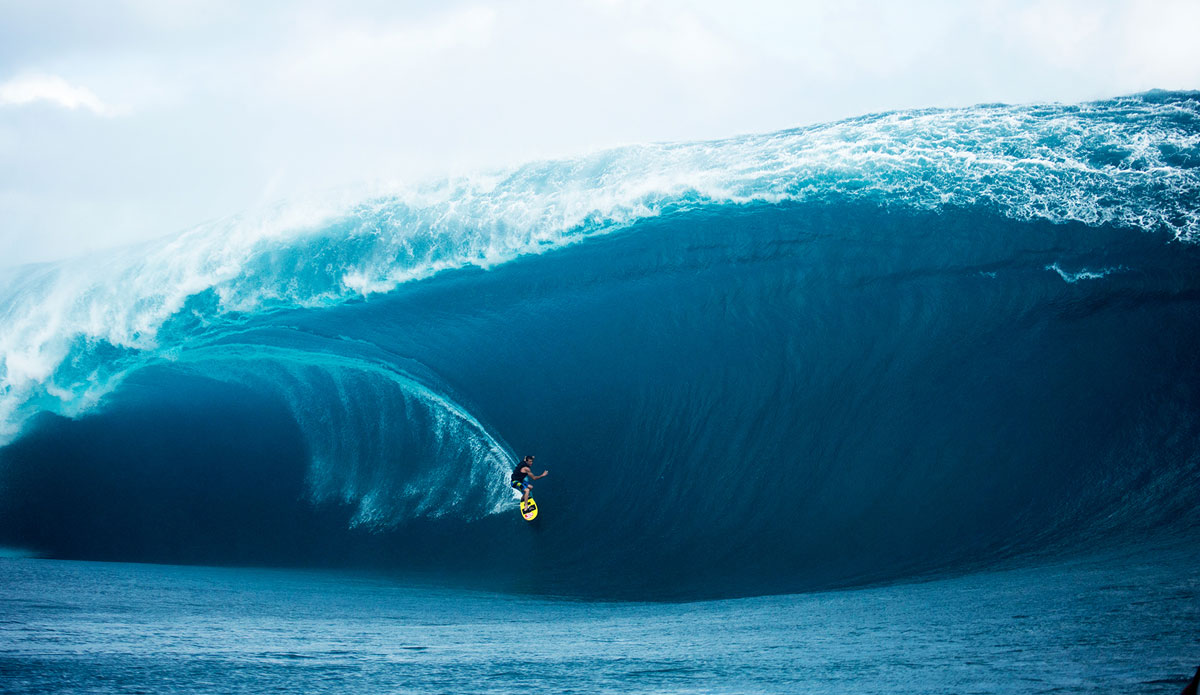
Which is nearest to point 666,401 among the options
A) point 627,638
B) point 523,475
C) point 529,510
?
point 523,475

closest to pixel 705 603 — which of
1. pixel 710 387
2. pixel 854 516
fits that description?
pixel 854 516

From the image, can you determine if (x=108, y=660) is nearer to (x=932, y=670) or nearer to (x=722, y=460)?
(x=932, y=670)

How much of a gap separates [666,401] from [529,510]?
89.0 inches

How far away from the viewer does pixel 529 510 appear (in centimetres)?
858

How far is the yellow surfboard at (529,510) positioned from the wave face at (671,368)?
183 millimetres

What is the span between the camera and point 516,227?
37.0ft

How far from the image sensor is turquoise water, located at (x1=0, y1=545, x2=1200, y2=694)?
3.60 metres

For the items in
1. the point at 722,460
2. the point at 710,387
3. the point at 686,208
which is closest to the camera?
the point at 722,460

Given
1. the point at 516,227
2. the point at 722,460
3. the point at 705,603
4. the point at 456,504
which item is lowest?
the point at 705,603

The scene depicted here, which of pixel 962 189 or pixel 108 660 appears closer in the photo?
pixel 108 660

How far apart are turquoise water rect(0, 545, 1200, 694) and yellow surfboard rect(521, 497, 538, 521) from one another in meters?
1.45

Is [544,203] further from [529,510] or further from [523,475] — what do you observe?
[529,510]

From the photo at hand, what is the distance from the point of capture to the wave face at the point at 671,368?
777 cm

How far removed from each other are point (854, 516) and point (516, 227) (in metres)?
6.67
